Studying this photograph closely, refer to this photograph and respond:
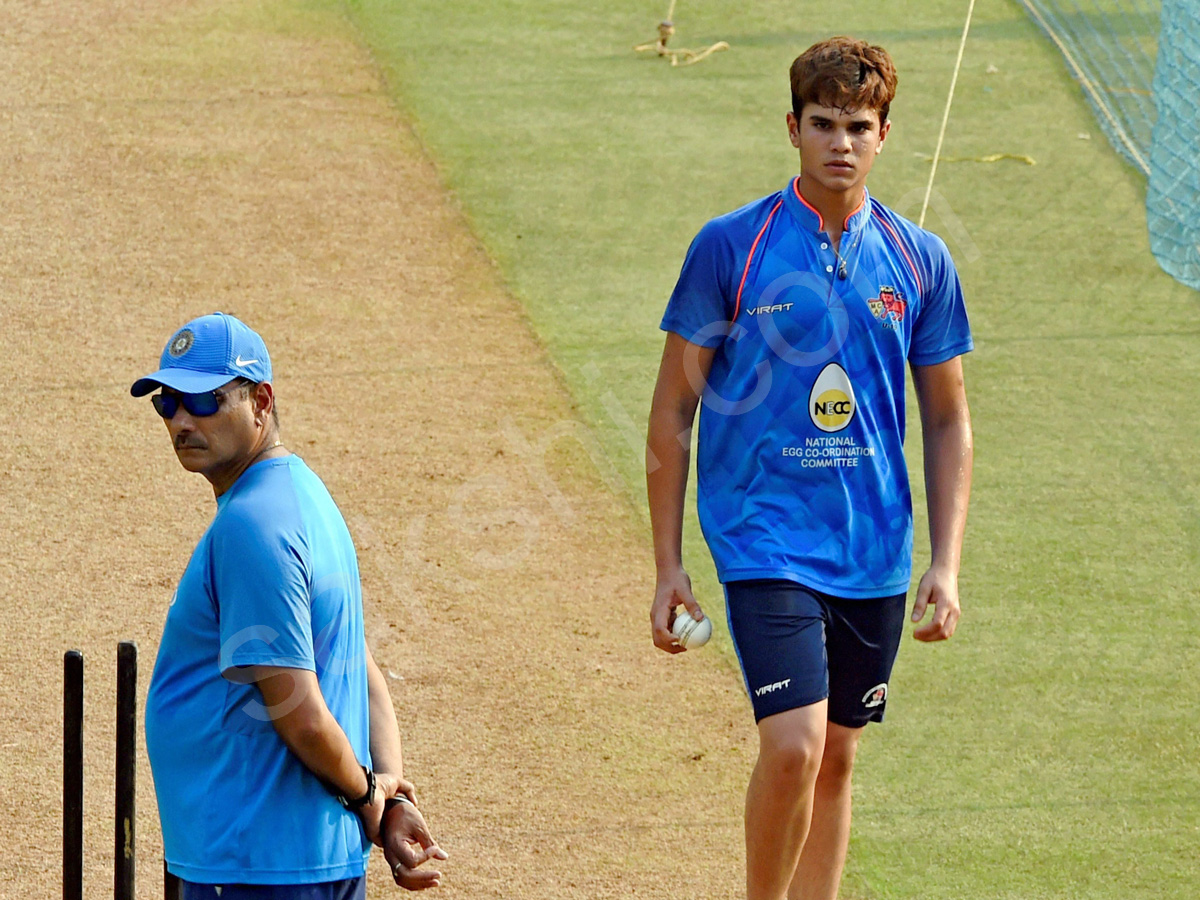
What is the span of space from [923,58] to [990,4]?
1463 mm

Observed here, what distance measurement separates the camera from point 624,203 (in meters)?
10.3

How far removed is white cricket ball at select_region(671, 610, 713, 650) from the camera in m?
4.15

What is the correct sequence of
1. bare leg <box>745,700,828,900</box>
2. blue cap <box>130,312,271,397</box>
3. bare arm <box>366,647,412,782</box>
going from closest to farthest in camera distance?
blue cap <box>130,312,271,397</box> → bare arm <box>366,647,412,782</box> → bare leg <box>745,700,828,900</box>

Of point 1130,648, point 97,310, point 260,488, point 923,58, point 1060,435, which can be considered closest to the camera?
point 260,488

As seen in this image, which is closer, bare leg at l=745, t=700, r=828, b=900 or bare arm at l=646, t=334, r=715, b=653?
bare leg at l=745, t=700, r=828, b=900

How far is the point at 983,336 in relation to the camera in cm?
894

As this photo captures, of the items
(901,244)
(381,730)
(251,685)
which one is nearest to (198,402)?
(251,685)

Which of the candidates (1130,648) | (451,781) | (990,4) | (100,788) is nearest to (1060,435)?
(1130,648)

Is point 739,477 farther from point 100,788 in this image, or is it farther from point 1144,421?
point 1144,421

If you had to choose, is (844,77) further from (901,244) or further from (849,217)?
(901,244)

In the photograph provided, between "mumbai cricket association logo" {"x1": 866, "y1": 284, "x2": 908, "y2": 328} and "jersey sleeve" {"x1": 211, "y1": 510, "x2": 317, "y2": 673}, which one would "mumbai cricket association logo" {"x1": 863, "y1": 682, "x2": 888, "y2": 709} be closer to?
"mumbai cricket association logo" {"x1": 866, "y1": 284, "x2": 908, "y2": 328}

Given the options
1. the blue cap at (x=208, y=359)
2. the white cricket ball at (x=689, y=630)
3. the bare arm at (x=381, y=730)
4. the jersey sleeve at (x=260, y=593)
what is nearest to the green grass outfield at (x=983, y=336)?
the white cricket ball at (x=689, y=630)

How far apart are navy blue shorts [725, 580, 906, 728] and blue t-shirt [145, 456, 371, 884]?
1.13 meters

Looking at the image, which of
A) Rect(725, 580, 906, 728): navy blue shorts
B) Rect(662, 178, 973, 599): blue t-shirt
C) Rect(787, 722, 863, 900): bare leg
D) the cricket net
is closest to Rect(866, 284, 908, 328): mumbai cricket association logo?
Rect(662, 178, 973, 599): blue t-shirt
